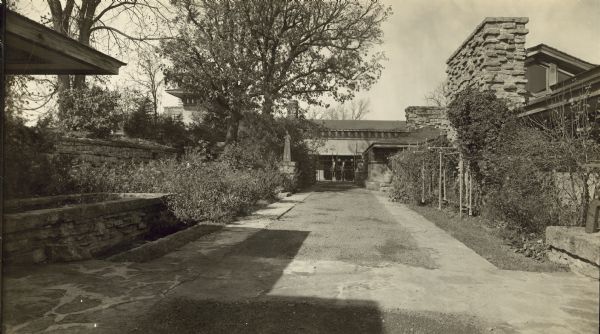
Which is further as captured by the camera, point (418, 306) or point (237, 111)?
point (237, 111)

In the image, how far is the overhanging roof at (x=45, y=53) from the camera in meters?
4.23

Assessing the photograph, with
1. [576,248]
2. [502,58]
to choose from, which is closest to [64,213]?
[576,248]

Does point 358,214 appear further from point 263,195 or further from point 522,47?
point 522,47

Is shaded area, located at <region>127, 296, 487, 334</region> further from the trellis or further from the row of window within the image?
the row of window

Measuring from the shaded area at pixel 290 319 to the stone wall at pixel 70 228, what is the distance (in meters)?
2.08

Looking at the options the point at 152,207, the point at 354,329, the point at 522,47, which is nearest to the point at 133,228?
the point at 152,207

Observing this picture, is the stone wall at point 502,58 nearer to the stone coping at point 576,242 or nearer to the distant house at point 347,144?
the stone coping at point 576,242

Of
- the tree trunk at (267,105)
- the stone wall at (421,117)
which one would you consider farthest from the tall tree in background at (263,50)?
the stone wall at (421,117)

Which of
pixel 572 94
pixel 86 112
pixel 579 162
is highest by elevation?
pixel 86 112

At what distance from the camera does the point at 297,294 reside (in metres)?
4.13

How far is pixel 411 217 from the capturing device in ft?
35.6

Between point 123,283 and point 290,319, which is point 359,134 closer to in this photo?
point 123,283

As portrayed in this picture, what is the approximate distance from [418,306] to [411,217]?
24.1ft

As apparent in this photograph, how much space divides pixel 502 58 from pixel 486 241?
606 cm
